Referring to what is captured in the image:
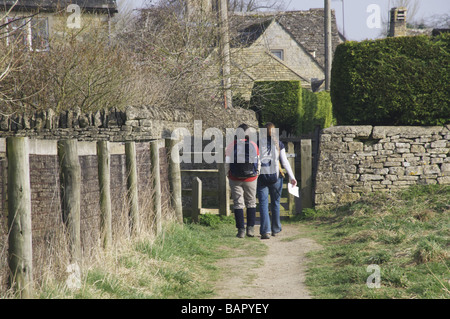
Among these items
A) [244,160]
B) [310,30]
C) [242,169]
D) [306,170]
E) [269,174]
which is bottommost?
[306,170]

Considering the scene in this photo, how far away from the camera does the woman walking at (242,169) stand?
29.8ft

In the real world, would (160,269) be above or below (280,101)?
below

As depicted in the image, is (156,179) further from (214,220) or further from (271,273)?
(271,273)

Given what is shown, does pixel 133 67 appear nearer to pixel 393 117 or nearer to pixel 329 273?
pixel 393 117

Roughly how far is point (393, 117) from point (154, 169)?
21.0ft

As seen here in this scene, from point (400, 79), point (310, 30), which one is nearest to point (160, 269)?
point (400, 79)

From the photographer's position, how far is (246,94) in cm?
2117

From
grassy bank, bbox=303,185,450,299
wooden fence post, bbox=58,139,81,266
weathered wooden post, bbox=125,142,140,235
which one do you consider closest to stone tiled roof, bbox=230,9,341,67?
grassy bank, bbox=303,185,450,299

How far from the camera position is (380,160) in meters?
12.3

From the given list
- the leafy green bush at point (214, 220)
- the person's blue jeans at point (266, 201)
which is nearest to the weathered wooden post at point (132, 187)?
the person's blue jeans at point (266, 201)

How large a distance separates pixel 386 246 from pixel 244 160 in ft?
8.71

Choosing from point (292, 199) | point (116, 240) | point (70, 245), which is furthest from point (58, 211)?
point (292, 199)

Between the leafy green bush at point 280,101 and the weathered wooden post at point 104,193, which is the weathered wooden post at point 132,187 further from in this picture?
Result: the leafy green bush at point 280,101

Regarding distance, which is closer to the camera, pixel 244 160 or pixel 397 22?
pixel 244 160
